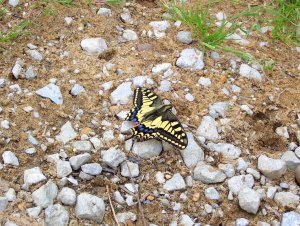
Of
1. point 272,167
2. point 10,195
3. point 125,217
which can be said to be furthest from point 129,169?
point 272,167

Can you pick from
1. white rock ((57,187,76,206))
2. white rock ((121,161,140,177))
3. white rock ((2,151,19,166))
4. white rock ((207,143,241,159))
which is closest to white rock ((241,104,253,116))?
white rock ((207,143,241,159))

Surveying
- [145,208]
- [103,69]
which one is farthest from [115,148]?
[103,69]

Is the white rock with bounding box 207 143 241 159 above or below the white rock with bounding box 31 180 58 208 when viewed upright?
below

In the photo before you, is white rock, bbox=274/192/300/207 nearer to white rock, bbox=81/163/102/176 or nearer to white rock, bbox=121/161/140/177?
white rock, bbox=121/161/140/177

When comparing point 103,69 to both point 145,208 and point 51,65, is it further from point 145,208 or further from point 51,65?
point 145,208

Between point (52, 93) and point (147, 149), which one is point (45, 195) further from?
point (52, 93)

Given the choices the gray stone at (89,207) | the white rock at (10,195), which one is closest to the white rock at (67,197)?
the gray stone at (89,207)

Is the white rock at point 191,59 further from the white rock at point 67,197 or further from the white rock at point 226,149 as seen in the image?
the white rock at point 67,197
